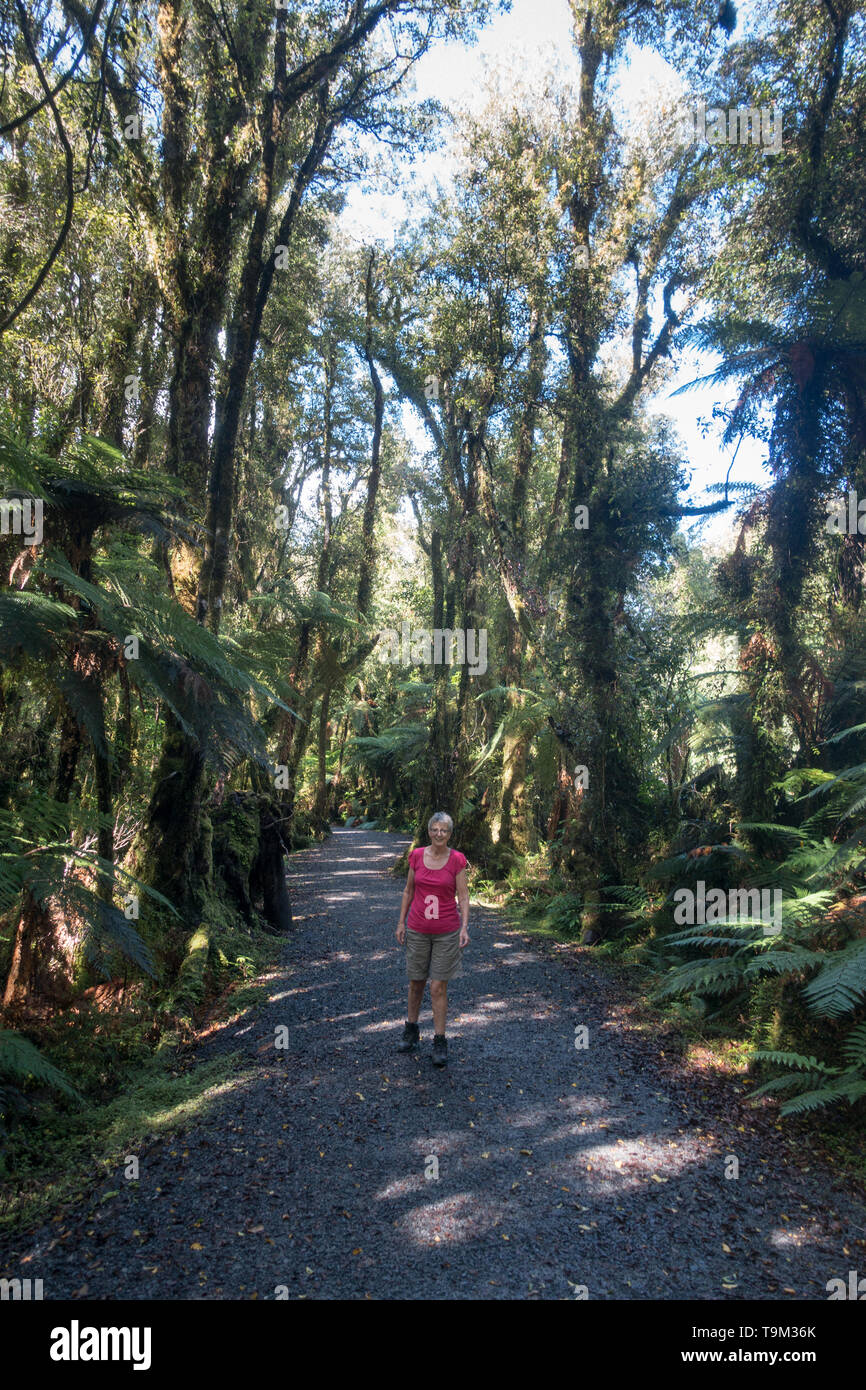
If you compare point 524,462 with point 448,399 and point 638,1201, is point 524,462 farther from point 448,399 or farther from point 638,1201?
A: point 638,1201

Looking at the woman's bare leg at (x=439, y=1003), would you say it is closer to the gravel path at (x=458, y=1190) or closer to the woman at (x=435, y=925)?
the woman at (x=435, y=925)

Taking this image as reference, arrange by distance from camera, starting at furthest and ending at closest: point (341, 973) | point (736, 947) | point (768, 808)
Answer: point (341, 973), point (768, 808), point (736, 947)

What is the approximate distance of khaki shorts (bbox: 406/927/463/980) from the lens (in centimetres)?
512

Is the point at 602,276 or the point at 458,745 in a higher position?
the point at 602,276

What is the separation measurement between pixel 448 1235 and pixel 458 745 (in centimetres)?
959

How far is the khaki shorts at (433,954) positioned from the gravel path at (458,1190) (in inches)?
23.9

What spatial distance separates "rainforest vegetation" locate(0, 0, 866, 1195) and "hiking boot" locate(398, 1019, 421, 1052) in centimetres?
166

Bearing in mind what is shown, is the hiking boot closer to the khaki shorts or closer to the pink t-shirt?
the khaki shorts

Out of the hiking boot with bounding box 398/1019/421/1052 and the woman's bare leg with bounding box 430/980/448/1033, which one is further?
the hiking boot with bounding box 398/1019/421/1052

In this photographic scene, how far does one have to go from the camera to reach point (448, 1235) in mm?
3098

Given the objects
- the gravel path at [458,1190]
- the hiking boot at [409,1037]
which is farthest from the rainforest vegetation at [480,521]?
the hiking boot at [409,1037]

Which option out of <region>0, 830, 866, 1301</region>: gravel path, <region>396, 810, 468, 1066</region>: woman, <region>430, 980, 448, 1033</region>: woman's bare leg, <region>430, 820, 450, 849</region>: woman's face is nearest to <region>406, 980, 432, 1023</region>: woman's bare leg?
<region>396, 810, 468, 1066</region>: woman

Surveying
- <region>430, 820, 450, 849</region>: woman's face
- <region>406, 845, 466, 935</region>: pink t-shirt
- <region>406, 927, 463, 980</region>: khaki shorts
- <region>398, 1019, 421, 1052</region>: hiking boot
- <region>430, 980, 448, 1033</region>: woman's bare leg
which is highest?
<region>430, 820, 450, 849</region>: woman's face

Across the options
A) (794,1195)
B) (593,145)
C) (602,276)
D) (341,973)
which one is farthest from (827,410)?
(341,973)
